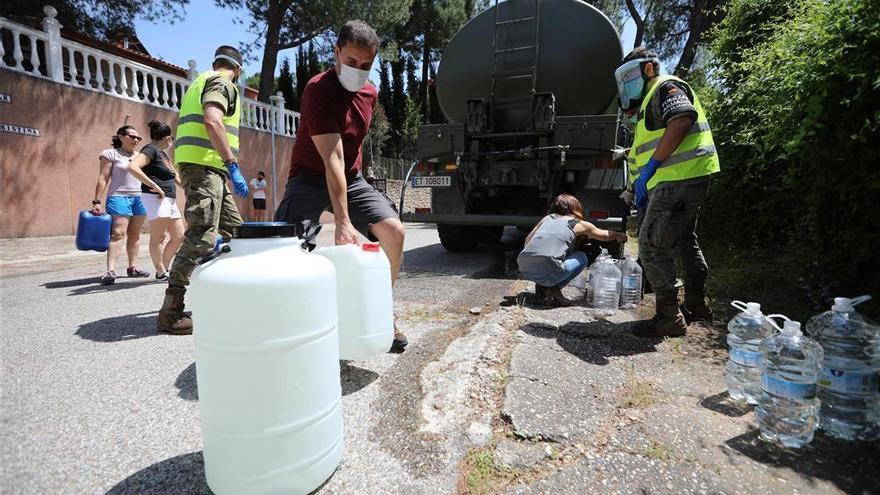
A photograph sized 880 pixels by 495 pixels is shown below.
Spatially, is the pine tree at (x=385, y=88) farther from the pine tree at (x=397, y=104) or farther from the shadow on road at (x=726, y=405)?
the shadow on road at (x=726, y=405)

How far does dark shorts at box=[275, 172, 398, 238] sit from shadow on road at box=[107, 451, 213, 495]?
4.33 ft

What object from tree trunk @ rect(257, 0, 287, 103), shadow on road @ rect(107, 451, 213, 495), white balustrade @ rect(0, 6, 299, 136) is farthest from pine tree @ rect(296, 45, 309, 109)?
shadow on road @ rect(107, 451, 213, 495)

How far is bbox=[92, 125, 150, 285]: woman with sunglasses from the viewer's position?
14.8 feet

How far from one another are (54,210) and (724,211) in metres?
10.1

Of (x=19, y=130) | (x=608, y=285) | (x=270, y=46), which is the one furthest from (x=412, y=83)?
(x=608, y=285)

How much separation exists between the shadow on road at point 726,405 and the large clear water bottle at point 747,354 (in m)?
0.03

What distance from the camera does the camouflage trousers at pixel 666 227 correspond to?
9.43 feet

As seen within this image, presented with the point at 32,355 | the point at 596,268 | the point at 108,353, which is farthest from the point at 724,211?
the point at 32,355

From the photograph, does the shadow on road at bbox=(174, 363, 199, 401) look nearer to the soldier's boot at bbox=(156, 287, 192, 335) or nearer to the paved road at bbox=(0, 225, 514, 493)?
the paved road at bbox=(0, 225, 514, 493)

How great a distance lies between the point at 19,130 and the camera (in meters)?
7.34

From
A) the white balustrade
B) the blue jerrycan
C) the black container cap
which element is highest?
the white balustrade

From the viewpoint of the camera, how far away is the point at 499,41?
5.63m

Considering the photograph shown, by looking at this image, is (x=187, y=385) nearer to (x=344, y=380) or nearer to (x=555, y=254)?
(x=344, y=380)

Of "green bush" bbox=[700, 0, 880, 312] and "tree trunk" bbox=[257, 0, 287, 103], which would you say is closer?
"green bush" bbox=[700, 0, 880, 312]
